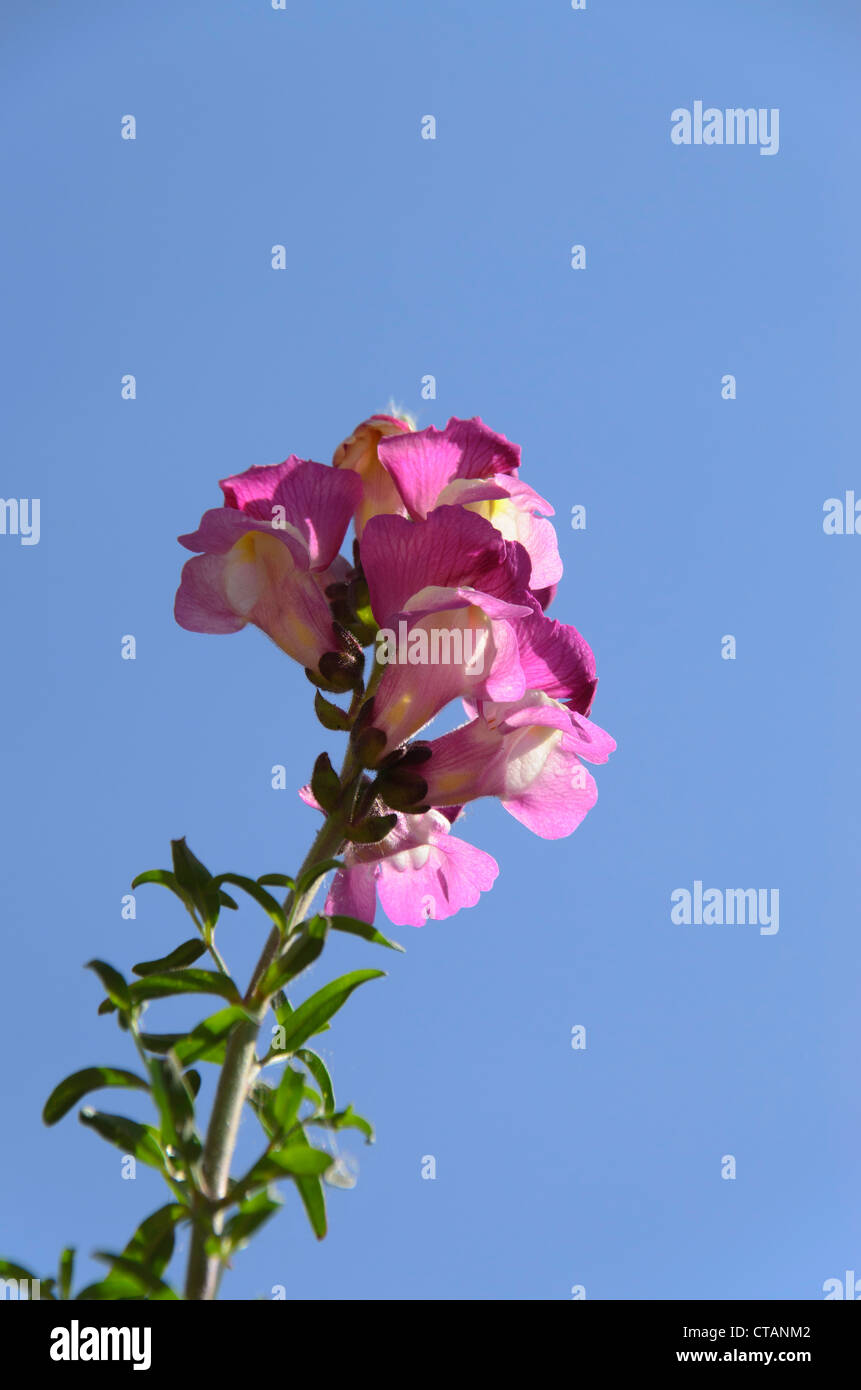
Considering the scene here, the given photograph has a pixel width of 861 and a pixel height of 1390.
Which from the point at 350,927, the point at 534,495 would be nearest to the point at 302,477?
the point at 534,495

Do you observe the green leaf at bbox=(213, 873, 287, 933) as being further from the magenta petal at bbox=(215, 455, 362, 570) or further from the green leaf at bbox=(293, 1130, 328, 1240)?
the magenta petal at bbox=(215, 455, 362, 570)

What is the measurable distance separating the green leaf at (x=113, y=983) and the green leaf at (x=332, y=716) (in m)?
0.28

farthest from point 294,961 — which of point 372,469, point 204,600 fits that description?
point 372,469

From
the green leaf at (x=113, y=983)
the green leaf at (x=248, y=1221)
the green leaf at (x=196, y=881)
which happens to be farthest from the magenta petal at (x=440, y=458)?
the green leaf at (x=248, y=1221)

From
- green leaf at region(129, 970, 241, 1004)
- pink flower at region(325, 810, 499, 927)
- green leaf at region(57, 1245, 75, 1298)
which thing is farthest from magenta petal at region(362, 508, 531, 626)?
green leaf at region(57, 1245, 75, 1298)

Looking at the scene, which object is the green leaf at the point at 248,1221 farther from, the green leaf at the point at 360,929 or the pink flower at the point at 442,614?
the pink flower at the point at 442,614

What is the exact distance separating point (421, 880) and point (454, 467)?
38cm

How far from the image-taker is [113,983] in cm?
78

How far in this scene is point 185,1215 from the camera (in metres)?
0.73

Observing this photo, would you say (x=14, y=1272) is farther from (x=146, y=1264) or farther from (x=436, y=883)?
(x=436, y=883)
